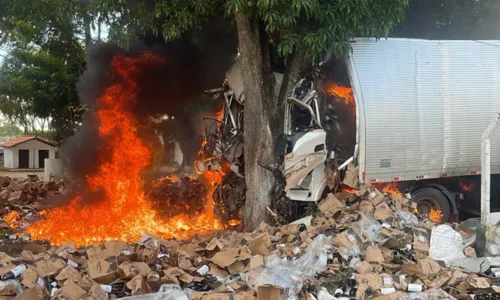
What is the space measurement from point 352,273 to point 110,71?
8.14m

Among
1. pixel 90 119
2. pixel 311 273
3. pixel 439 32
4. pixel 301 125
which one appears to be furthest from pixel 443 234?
pixel 90 119

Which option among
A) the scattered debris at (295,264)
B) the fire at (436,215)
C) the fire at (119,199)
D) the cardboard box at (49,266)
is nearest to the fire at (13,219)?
the fire at (119,199)

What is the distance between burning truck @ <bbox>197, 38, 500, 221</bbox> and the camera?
7785mm

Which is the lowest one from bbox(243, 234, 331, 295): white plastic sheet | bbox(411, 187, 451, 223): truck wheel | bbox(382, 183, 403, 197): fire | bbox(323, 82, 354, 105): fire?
bbox(243, 234, 331, 295): white plastic sheet

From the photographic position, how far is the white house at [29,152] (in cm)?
3238

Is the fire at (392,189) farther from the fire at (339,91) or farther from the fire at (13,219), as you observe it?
the fire at (13,219)

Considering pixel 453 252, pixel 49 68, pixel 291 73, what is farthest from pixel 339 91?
pixel 49 68

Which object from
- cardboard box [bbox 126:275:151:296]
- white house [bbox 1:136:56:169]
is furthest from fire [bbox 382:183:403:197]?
white house [bbox 1:136:56:169]

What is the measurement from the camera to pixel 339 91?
8.21 metres

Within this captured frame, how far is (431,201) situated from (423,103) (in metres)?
1.83

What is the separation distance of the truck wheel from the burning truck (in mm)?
18

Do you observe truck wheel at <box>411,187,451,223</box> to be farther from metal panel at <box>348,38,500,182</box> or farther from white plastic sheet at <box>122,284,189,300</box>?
white plastic sheet at <box>122,284,189,300</box>

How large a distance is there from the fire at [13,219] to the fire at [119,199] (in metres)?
0.86

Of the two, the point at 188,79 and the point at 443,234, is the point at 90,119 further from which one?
the point at 443,234
